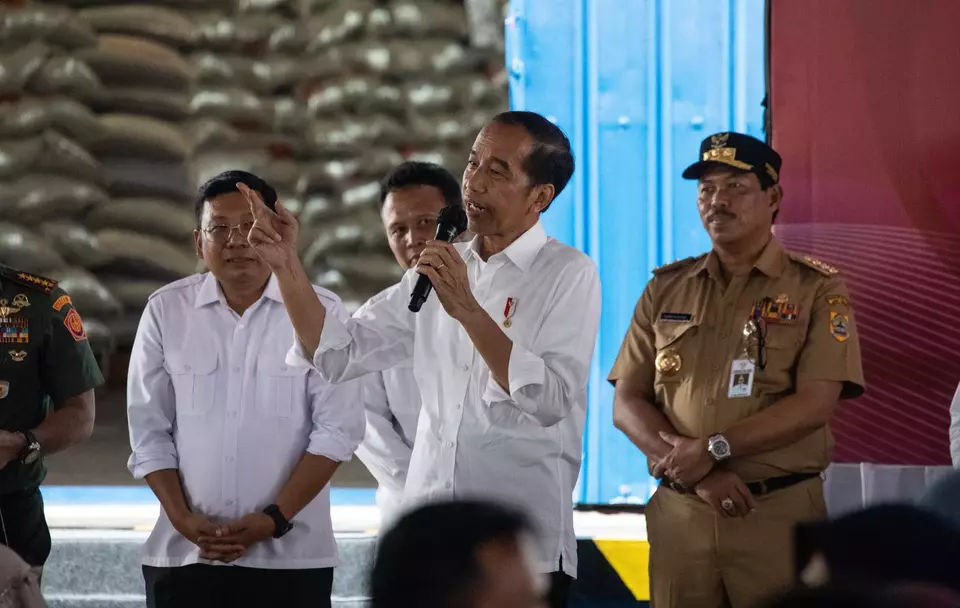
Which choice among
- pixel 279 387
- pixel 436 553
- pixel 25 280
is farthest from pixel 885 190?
pixel 436 553

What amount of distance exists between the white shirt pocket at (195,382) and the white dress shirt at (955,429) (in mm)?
2005

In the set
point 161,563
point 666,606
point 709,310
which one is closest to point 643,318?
point 709,310

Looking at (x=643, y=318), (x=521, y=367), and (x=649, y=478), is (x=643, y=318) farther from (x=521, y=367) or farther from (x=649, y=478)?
(x=521, y=367)

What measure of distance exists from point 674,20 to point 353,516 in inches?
76.1

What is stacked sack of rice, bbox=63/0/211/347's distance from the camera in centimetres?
409

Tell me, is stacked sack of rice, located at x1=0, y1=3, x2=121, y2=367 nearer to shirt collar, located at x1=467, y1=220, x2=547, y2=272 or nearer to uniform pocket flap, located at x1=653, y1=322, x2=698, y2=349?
uniform pocket flap, located at x1=653, y1=322, x2=698, y2=349

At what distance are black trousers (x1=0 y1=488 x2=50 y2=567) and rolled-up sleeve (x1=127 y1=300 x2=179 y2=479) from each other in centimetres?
38

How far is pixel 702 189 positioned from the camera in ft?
10.7

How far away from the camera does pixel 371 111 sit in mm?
4043

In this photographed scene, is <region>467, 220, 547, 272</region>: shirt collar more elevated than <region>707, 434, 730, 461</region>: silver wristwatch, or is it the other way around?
<region>467, 220, 547, 272</region>: shirt collar

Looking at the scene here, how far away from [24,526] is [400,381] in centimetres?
99

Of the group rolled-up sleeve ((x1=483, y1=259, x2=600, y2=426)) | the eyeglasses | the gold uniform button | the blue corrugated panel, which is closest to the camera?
rolled-up sleeve ((x1=483, y1=259, x2=600, y2=426))

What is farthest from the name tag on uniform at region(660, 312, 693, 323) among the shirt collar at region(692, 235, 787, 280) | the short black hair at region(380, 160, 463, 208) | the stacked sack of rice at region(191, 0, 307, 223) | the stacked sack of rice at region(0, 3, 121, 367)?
the stacked sack of rice at region(0, 3, 121, 367)

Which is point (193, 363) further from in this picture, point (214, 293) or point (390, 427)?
point (390, 427)
